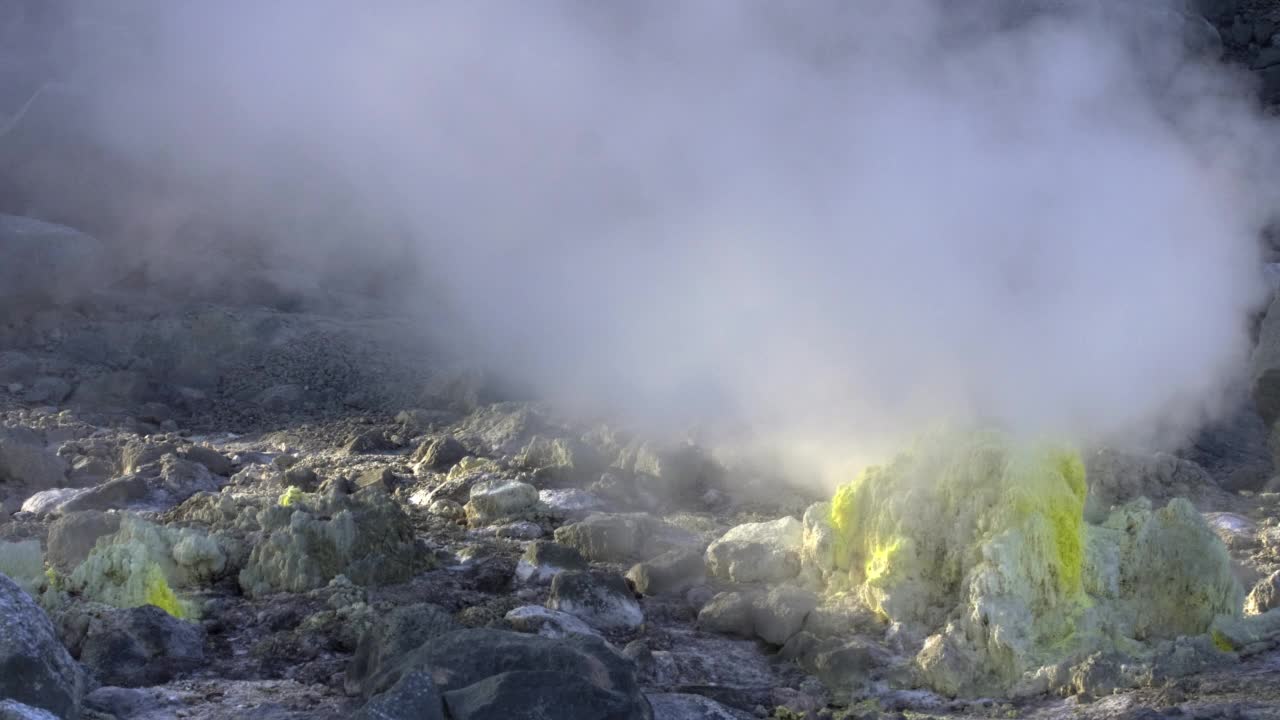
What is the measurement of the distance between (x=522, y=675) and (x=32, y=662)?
136cm

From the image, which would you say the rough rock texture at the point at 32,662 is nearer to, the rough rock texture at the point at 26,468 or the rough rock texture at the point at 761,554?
the rough rock texture at the point at 761,554

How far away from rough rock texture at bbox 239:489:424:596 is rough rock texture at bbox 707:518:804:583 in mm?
1298

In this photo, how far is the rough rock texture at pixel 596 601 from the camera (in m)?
5.59

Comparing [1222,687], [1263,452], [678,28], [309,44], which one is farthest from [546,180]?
[1222,687]

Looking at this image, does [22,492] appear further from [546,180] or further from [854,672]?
[546,180]

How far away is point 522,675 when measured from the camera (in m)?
3.89

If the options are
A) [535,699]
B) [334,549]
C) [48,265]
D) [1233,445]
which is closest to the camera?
[535,699]

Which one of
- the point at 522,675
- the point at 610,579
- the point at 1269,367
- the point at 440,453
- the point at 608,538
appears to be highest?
the point at 1269,367

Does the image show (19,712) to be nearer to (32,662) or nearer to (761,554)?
(32,662)

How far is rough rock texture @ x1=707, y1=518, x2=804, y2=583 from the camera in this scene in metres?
6.12

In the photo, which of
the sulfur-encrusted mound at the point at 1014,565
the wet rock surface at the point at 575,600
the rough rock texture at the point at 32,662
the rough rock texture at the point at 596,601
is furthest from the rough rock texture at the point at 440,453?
the rough rock texture at the point at 32,662

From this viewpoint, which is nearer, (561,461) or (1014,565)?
(1014,565)

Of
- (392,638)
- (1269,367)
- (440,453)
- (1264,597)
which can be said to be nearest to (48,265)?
(440,453)

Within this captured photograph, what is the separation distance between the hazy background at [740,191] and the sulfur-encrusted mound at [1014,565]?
1.59ft
